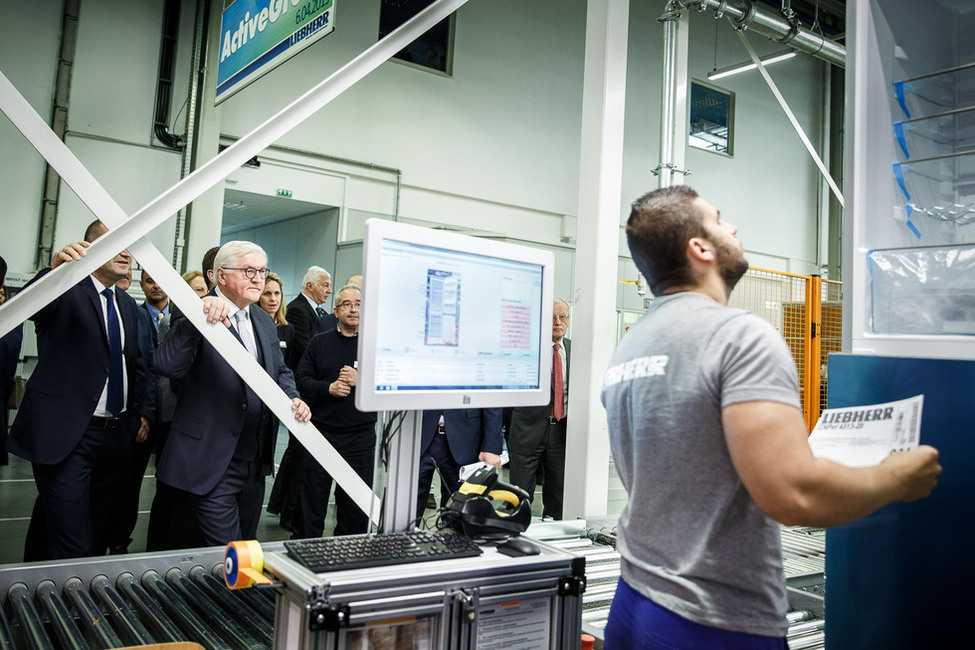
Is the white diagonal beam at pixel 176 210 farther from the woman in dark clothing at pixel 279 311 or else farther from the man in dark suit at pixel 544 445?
the man in dark suit at pixel 544 445

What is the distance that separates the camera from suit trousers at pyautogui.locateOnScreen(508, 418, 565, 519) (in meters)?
5.02

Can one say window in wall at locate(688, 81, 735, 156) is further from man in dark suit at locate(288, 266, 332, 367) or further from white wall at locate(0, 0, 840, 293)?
man in dark suit at locate(288, 266, 332, 367)

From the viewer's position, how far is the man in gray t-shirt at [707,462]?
1188mm

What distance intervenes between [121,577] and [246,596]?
0.42 metres

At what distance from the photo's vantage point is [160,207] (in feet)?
8.86

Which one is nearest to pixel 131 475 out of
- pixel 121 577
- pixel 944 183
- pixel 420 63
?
pixel 121 577

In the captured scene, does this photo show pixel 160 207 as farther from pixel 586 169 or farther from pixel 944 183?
pixel 944 183

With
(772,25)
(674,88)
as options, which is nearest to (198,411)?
(674,88)

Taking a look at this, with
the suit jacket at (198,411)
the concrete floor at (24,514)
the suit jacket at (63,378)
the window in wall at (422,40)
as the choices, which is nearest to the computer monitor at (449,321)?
the suit jacket at (198,411)

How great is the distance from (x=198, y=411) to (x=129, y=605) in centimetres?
91

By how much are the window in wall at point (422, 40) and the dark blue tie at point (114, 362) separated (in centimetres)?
604

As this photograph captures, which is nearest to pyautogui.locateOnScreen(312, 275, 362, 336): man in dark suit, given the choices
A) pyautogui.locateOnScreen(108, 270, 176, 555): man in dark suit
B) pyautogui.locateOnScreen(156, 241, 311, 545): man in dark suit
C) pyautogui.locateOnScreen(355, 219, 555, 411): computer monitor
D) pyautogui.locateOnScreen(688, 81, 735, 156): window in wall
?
pyautogui.locateOnScreen(108, 270, 176, 555): man in dark suit

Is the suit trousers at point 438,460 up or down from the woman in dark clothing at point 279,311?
down

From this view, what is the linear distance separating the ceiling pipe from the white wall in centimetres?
248
